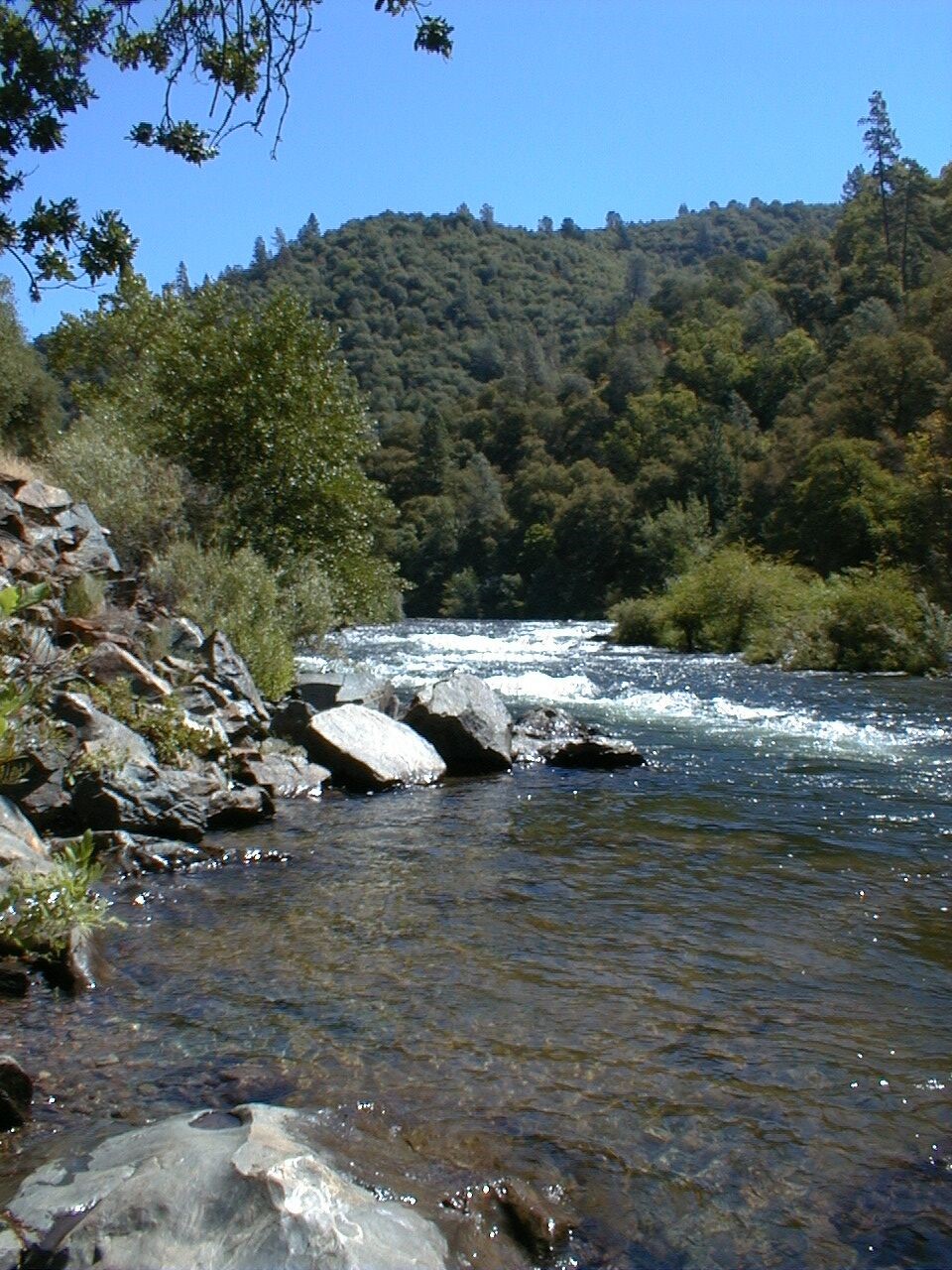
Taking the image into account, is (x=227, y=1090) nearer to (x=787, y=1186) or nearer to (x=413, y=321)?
(x=787, y=1186)

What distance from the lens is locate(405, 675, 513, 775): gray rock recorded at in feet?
Result: 49.2

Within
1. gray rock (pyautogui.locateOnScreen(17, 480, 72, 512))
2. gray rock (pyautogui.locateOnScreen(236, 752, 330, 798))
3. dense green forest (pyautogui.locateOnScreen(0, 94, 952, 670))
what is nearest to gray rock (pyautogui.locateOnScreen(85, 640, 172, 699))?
gray rock (pyautogui.locateOnScreen(236, 752, 330, 798))

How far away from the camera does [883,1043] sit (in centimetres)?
590

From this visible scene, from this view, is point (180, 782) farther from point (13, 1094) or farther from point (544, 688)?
point (544, 688)

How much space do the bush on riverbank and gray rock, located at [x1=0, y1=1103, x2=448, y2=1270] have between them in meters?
27.1

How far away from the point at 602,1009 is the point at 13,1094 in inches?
128

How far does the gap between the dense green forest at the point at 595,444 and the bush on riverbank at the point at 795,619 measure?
→ 0.31 feet

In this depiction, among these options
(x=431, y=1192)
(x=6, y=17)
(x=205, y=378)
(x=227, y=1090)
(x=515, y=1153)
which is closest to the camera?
(x=431, y=1192)

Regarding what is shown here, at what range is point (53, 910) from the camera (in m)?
6.49

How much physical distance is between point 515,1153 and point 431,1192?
1.70 ft

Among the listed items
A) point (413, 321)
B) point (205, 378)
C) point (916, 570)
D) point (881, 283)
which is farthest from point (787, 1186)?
point (413, 321)

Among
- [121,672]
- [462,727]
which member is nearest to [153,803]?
[121,672]

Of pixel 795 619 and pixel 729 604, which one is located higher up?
pixel 729 604

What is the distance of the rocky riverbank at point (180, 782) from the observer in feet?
12.5
